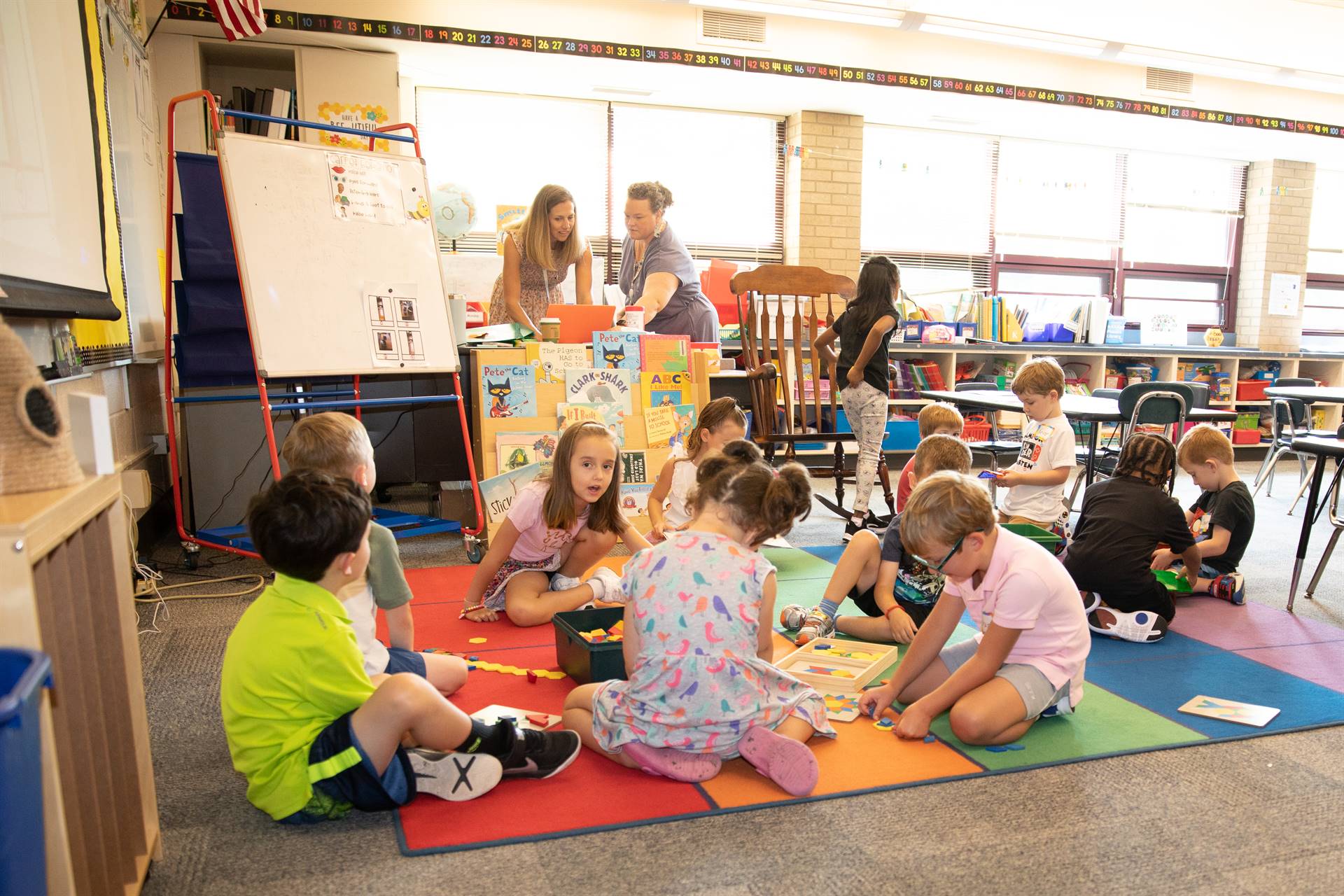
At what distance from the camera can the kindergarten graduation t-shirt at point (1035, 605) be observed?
75.2 inches

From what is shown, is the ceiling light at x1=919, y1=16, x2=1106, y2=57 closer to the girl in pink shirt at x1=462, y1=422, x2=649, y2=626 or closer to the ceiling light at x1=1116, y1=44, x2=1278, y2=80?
the ceiling light at x1=1116, y1=44, x2=1278, y2=80

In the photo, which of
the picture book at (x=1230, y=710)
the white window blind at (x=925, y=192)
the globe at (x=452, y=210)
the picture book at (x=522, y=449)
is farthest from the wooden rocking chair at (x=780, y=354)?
the white window blind at (x=925, y=192)

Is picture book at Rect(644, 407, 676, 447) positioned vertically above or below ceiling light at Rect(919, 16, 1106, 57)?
below

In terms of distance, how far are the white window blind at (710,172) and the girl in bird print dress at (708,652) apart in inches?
204

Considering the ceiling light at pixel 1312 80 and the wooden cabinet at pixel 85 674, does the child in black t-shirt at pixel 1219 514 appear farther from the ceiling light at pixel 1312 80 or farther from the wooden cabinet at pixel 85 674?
the ceiling light at pixel 1312 80

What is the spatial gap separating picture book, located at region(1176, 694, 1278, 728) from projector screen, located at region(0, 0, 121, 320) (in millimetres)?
2862

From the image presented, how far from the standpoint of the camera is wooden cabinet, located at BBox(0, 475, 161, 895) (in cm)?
94

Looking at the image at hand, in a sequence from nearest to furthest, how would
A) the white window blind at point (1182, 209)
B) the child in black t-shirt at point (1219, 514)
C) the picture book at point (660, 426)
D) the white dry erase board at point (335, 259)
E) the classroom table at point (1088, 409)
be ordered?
the child in black t-shirt at point (1219, 514) < the white dry erase board at point (335, 259) < the picture book at point (660, 426) < the classroom table at point (1088, 409) < the white window blind at point (1182, 209)

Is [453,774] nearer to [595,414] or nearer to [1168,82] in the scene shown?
[595,414]

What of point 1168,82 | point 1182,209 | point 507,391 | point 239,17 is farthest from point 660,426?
point 1182,209

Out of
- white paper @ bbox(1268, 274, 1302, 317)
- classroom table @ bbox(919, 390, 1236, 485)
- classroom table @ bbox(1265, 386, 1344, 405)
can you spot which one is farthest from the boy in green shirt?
white paper @ bbox(1268, 274, 1302, 317)

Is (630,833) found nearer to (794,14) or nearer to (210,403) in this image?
(210,403)

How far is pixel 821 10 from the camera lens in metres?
5.61

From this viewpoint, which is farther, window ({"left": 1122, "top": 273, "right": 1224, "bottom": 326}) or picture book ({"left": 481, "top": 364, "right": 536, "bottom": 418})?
window ({"left": 1122, "top": 273, "right": 1224, "bottom": 326})
